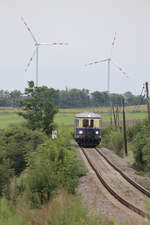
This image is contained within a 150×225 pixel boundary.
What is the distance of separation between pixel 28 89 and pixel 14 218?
29.1 meters

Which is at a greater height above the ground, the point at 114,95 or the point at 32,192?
the point at 114,95

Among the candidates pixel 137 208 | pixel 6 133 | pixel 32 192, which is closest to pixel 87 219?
pixel 137 208

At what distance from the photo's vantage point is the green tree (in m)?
33.7

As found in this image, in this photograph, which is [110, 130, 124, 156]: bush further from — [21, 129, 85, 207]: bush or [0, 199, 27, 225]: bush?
[0, 199, 27, 225]: bush

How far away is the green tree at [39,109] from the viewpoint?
33656mm

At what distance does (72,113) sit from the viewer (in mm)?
90250

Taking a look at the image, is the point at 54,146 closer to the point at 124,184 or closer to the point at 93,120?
the point at 124,184

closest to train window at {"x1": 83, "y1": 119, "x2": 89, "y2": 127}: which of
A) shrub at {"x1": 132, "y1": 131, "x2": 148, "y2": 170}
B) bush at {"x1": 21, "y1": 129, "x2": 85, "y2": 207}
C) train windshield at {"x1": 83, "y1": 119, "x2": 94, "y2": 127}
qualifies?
train windshield at {"x1": 83, "y1": 119, "x2": 94, "y2": 127}

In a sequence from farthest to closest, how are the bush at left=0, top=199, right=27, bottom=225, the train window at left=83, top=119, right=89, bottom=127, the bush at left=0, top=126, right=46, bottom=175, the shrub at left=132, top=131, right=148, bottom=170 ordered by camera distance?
the train window at left=83, top=119, right=89, bottom=127 → the bush at left=0, top=126, right=46, bottom=175 → the shrub at left=132, top=131, right=148, bottom=170 → the bush at left=0, top=199, right=27, bottom=225

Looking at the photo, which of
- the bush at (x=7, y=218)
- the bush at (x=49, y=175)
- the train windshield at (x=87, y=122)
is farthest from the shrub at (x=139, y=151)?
the bush at (x=7, y=218)

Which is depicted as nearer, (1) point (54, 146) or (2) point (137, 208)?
(2) point (137, 208)

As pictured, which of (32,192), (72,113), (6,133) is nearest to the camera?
(32,192)

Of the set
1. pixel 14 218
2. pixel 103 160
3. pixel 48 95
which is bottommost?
pixel 103 160

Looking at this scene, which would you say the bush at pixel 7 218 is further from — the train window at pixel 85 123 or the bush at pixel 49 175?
the train window at pixel 85 123
